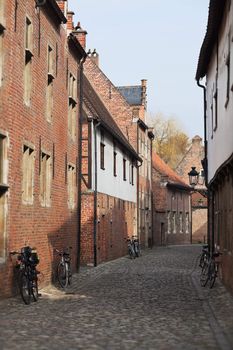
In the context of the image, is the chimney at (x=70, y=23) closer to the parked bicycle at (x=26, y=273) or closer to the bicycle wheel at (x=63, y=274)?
the bicycle wheel at (x=63, y=274)

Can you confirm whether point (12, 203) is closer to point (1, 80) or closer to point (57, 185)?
point (1, 80)

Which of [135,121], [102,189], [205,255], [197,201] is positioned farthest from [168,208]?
[205,255]

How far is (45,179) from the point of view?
15703 mm

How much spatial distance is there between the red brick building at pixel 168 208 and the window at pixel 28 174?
107ft

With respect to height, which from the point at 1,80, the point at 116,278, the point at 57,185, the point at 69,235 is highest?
the point at 1,80

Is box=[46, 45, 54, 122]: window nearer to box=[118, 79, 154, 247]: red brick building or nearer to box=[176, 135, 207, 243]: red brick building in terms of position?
box=[118, 79, 154, 247]: red brick building

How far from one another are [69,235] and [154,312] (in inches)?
317

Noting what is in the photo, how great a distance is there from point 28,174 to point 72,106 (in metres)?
6.06

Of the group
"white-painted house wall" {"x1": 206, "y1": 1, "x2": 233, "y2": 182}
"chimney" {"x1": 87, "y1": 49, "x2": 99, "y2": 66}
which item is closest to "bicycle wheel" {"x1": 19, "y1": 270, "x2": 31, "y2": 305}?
"white-painted house wall" {"x1": 206, "y1": 1, "x2": 233, "y2": 182}

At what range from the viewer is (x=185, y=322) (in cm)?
983

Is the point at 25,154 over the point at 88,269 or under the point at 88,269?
over

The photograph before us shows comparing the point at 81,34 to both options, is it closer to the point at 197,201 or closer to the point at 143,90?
the point at 143,90

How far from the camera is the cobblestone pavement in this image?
313 inches

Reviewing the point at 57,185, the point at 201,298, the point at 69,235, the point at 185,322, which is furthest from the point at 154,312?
the point at 69,235
